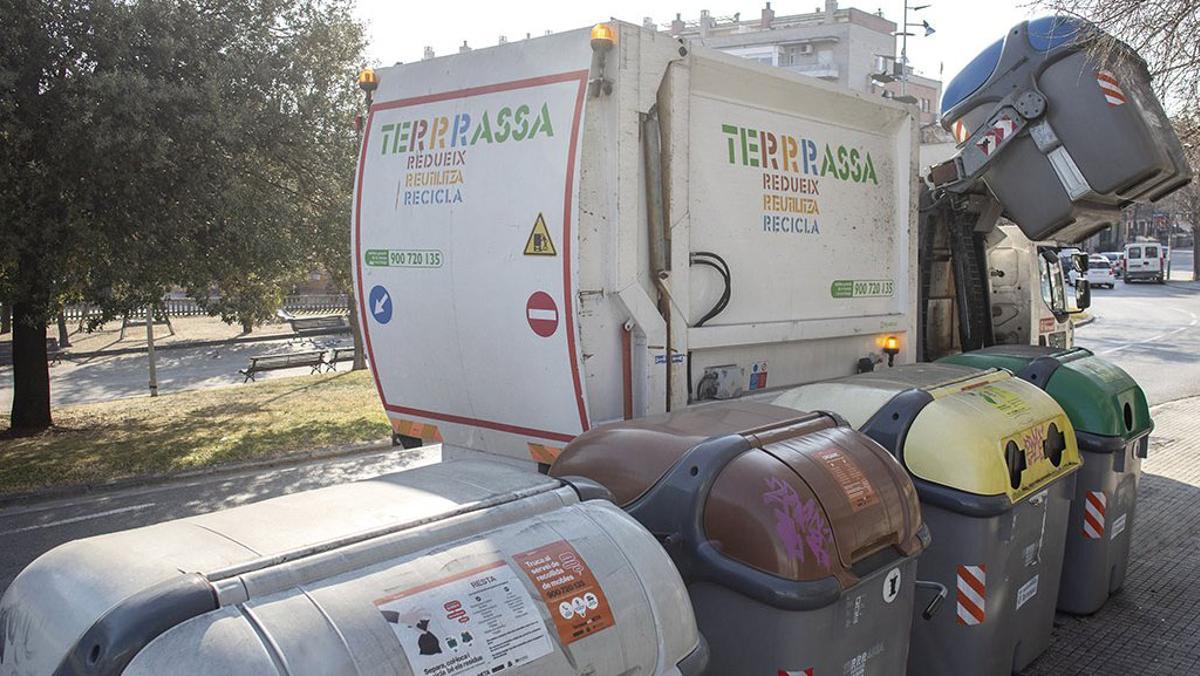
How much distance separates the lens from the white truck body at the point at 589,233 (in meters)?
4.43

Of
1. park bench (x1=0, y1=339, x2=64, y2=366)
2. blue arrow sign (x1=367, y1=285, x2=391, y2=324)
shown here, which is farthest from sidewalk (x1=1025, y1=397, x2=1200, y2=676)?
park bench (x1=0, y1=339, x2=64, y2=366)

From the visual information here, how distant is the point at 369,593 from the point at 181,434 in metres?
10.8

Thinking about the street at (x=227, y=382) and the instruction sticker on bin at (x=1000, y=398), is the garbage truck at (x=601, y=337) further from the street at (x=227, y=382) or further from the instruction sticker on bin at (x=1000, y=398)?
the street at (x=227, y=382)

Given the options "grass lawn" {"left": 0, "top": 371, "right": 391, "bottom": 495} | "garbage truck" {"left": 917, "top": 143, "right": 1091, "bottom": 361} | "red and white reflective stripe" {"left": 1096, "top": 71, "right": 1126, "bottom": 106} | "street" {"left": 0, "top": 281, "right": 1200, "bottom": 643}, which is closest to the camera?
"red and white reflective stripe" {"left": 1096, "top": 71, "right": 1126, "bottom": 106}

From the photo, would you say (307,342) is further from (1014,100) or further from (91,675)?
(91,675)

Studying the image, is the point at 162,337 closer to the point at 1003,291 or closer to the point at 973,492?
the point at 1003,291

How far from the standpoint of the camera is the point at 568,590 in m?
2.30

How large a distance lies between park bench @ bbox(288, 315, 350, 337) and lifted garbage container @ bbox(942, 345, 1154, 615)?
1154 inches

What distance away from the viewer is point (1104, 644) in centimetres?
517

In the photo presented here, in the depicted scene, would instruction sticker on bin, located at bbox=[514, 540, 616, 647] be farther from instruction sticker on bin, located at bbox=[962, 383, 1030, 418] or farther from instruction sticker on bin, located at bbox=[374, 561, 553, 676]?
instruction sticker on bin, located at bbox=[962, 383, 1030, 418]

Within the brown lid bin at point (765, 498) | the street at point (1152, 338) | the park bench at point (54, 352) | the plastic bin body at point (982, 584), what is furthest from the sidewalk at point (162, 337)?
the brown lid bin at point (765, 498)

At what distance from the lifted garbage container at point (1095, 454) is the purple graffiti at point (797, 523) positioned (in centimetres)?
307

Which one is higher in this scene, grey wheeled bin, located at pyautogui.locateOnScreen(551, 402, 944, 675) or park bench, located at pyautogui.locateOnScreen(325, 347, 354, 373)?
grey wheeled bin, located at pyautogui.locateOnScreen(551, 402, 944, 675)

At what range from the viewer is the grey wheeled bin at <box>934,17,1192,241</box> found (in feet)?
20.1
